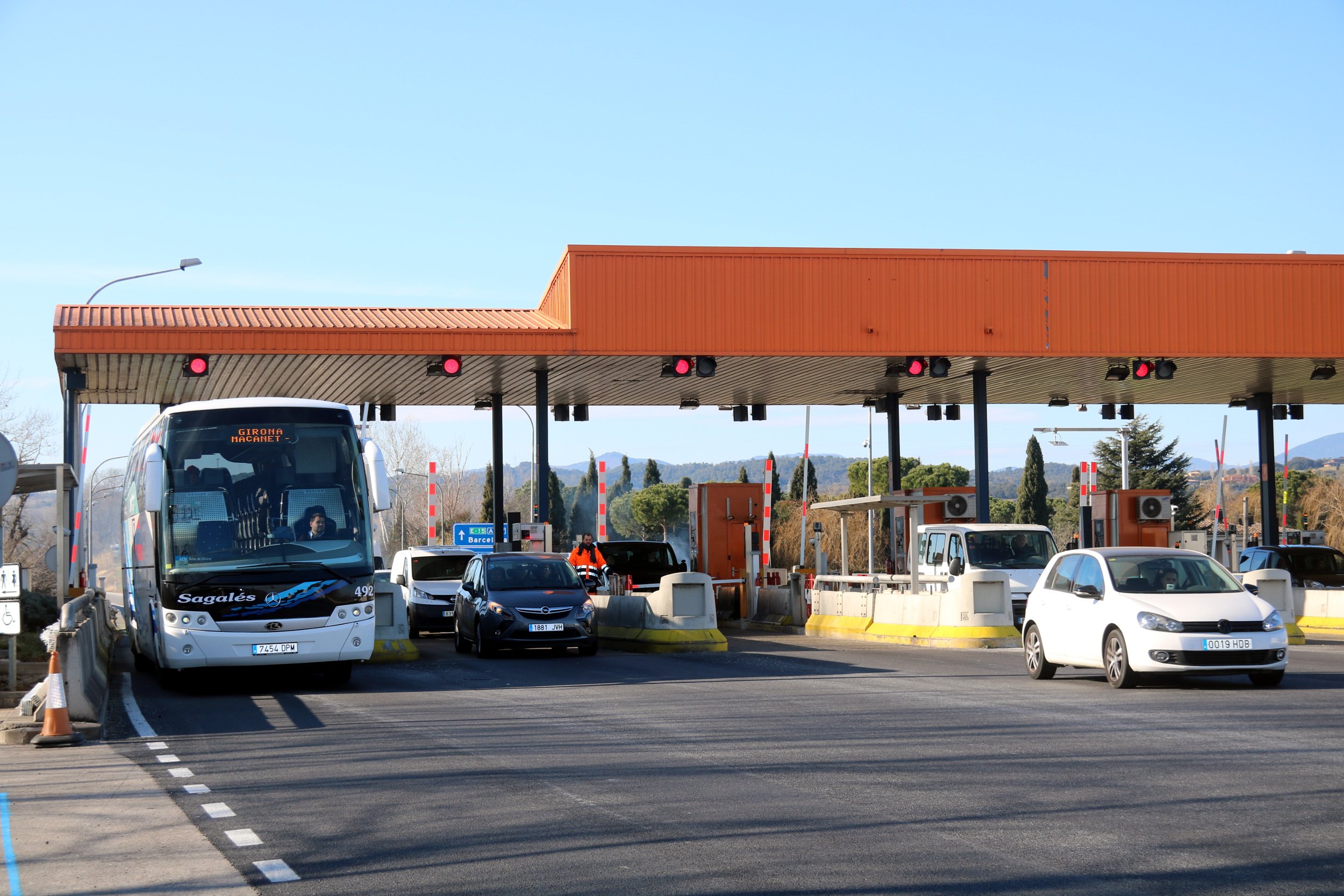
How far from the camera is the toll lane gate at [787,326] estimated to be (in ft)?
84.7

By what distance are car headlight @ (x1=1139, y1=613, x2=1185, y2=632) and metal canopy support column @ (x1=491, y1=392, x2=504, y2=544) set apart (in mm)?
17307

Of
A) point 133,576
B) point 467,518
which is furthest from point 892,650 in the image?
point 467,518

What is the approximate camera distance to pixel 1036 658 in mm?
16938

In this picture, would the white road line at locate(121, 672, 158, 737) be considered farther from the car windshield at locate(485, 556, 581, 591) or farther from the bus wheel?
the car windshield at locate(485, 556, 581, 591)

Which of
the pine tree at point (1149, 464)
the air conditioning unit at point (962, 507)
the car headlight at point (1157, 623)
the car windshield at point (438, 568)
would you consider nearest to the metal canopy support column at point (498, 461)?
the car windshield at point (438, 568)

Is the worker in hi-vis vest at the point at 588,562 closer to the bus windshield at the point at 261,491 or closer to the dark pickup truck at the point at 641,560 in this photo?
the dark pickup truck at the point at 641,560

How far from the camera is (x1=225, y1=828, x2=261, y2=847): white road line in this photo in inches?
308

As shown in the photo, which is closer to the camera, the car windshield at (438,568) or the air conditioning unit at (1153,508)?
the car windshield at (438,568)

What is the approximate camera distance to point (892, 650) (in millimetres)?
22469

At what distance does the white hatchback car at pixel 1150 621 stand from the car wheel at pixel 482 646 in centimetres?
863

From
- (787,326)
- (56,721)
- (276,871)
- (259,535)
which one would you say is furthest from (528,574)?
(276,871)

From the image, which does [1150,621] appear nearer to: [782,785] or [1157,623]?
[1157,623]

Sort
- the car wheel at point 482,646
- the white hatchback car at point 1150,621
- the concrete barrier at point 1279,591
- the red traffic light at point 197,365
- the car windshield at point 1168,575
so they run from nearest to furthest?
the white hatchback car at point 1150,621
the car windshield at point 1168,575
the car wheel at point 482,646
the concrete barrier at point 1279,591
the red traffic light at point 197,365

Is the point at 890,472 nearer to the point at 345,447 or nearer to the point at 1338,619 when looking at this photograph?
the point at 1338,619
